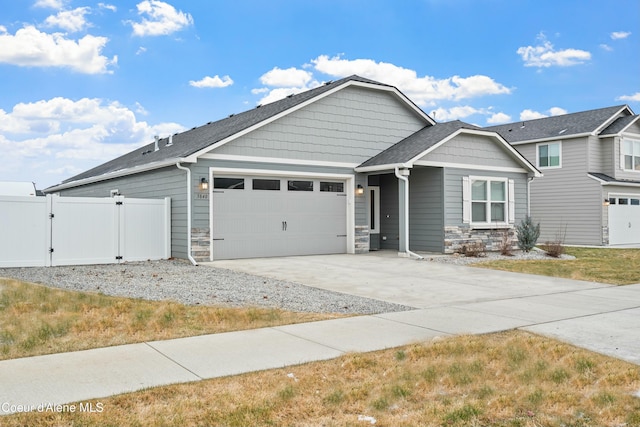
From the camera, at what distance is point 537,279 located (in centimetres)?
1153

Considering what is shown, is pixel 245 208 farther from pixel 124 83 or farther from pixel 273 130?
pixel 124 83

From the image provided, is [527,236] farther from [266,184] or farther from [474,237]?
[266,184]

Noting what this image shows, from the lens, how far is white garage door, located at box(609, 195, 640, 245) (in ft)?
78.6

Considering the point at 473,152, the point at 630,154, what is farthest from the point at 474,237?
the point at 630,154

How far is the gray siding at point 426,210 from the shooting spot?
1678 centimetres

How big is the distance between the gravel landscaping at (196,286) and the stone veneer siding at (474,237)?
746 cm

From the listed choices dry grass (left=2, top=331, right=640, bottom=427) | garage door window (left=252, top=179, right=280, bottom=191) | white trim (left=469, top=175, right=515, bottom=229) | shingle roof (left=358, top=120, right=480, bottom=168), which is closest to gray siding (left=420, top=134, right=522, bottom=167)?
shingle roof (left=358, top=120, right=480, bottom=168)

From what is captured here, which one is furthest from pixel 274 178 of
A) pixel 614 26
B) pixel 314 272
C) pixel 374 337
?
pixel 614 26

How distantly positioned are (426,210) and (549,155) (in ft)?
36.1

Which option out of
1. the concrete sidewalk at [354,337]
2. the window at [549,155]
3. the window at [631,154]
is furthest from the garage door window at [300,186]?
the window at [631,154]

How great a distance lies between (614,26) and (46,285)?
2052cm

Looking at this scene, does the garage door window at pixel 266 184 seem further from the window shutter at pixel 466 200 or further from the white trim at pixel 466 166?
the window shutter at pixel 466 200

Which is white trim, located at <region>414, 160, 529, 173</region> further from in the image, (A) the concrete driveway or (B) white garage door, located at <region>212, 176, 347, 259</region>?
(A) the concrete driveway

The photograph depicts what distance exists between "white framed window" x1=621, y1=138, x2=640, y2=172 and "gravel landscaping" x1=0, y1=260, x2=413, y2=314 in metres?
20.5
